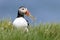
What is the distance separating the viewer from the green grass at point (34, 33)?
4.21 meters

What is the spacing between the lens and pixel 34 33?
4.46m

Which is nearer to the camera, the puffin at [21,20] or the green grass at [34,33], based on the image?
the green grass at [34,33]

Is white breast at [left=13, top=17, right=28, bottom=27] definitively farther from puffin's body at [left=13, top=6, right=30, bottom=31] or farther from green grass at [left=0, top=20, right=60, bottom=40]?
green grass at [left=0, top=20, right=60, bottom=40]

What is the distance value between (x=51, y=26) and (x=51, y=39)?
0.87 metres

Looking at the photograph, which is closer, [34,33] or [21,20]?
[34,33]

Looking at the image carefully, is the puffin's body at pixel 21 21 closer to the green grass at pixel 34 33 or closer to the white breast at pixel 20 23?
the white breast at pixel 20 23

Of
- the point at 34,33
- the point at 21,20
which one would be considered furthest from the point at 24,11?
the point at 34,33

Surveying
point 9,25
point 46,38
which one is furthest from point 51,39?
point 9,25

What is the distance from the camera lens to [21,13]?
5.82 metres

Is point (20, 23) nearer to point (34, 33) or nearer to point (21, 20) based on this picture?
point (21, 20)

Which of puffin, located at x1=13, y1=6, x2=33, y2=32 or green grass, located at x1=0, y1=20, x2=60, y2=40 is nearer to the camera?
green grass, located at x1=0, y1=20, x2=60, y2=40

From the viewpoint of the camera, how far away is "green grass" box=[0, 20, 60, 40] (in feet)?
13.8

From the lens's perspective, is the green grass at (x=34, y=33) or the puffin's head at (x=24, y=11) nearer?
the green grass at (x=34, y=33)

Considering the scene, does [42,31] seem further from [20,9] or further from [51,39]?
[20,9]
